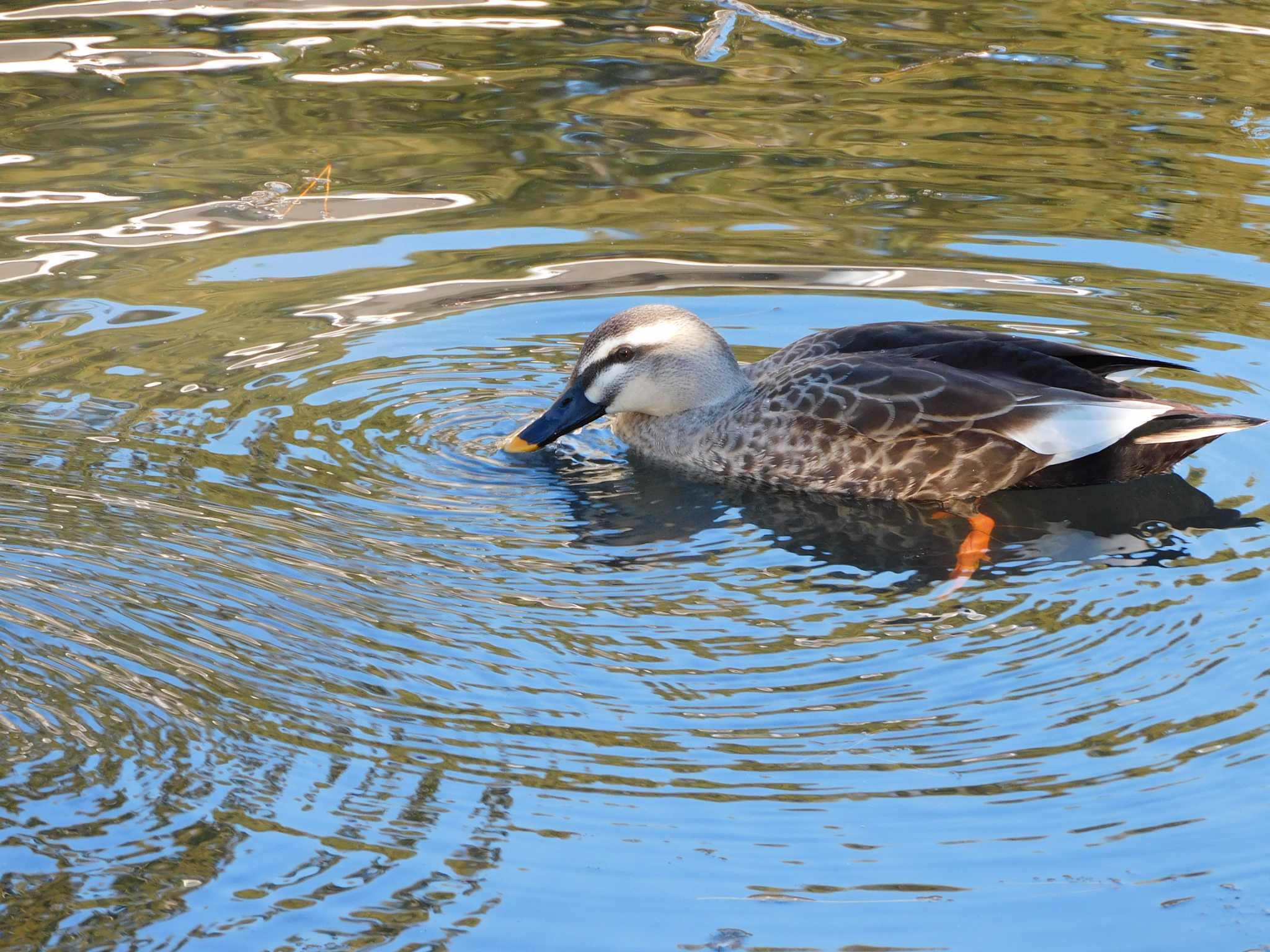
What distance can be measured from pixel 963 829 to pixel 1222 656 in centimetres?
154

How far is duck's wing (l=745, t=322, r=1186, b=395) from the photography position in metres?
7.53

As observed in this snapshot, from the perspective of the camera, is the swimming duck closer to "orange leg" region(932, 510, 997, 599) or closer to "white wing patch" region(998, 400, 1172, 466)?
"white wing patch" region(998, 400, 1172, 466)

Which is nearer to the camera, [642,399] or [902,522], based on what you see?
[902,522]

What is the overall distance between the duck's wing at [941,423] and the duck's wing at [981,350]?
0.05 m

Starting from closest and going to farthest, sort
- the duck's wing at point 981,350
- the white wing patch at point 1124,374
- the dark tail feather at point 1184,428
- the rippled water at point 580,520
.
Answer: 1. the rippled water at point 580,520
2. the dark tail feather at point 1184,428
3. the duck's wing at point 981,350
4. the white wing patch at point 1124,374

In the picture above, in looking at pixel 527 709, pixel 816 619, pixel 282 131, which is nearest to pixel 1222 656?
pixel 816 619

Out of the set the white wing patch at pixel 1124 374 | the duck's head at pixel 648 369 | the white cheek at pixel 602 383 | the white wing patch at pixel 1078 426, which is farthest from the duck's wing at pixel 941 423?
the white cheek at pixel 602 383

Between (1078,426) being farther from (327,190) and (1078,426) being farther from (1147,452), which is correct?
(327,190)

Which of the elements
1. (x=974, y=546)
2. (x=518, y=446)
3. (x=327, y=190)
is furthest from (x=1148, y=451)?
(x=327, y=190)

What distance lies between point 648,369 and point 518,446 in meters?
0.79

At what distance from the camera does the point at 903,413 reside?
293 inches

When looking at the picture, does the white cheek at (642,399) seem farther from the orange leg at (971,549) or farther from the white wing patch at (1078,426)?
the white wing patch at (1078,426)

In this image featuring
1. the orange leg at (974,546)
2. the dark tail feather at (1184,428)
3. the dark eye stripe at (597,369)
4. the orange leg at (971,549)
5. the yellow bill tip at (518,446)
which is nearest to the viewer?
the orange leg at (971,549)

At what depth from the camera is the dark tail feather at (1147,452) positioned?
23.3 ft
